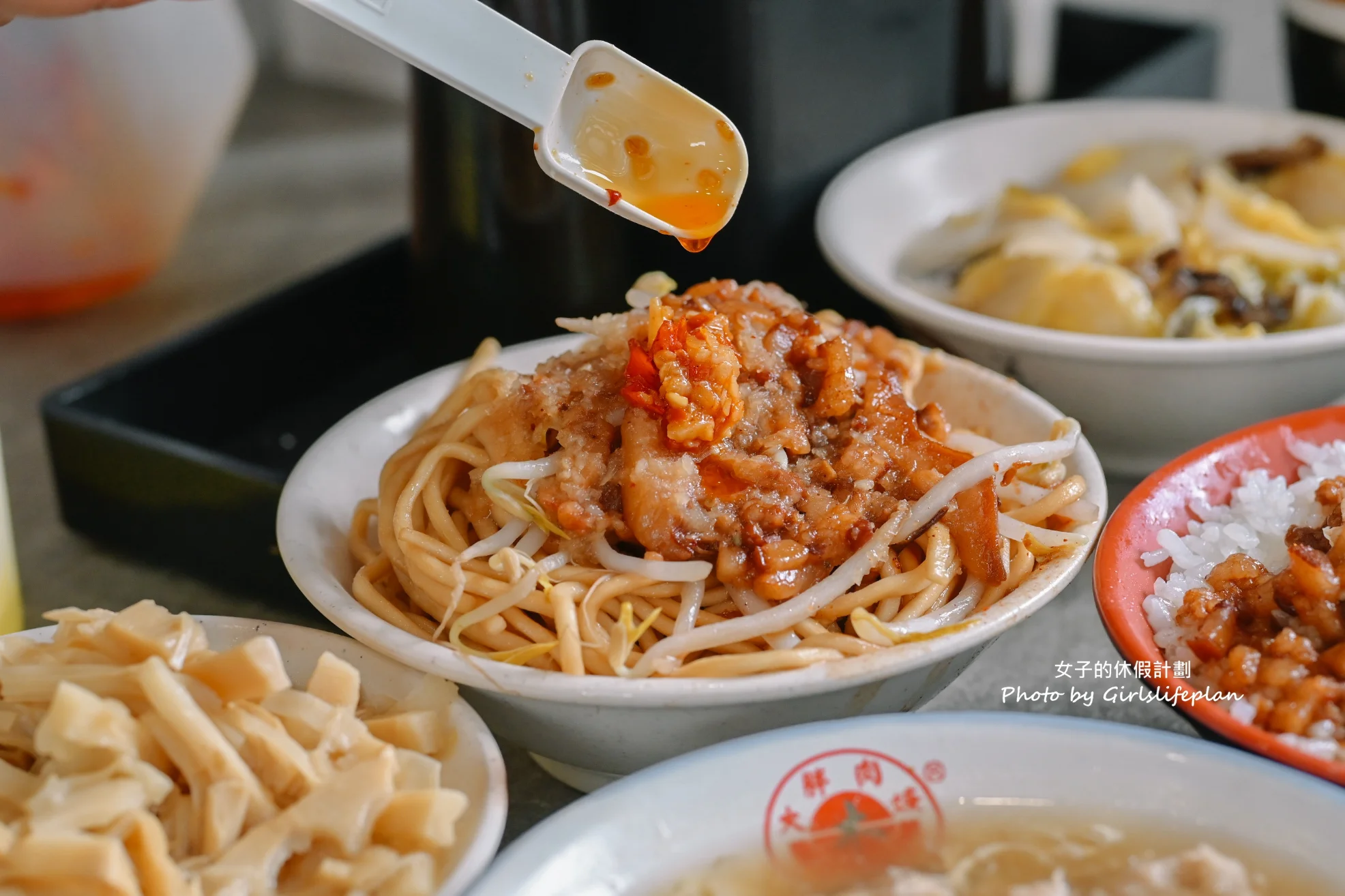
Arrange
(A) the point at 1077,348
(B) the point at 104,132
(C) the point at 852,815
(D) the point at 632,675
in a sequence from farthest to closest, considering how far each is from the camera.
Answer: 1. (B) the point at 104,132
2. (A) the point at 1077,348
3. (D) the point at 632,675
4. (C) the point at 852,815

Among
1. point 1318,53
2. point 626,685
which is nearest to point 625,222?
point 626,685

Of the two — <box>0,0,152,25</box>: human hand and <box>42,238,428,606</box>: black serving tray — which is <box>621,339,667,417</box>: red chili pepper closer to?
<box>42,238,428,606</box>: black serving tray

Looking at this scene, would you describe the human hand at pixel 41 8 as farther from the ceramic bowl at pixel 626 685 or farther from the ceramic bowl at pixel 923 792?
the ceramic bowl at pixel 923 792

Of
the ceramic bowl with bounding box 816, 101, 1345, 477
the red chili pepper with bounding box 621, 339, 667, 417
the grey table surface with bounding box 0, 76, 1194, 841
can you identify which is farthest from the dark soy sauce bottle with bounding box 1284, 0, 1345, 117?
the red chili pepper with bounding box 621, 339, 667, 417

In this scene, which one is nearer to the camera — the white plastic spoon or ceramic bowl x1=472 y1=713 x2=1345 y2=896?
ceramic bowl x1=472 y1=713 x2=1345 y2=896

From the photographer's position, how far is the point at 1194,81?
315 cm

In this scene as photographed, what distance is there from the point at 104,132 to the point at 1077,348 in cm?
185

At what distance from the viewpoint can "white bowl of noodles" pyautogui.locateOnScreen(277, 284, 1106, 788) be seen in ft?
4.13

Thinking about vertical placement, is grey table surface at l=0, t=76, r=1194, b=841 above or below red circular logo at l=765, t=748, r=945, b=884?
below

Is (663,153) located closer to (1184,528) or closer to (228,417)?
(1184,528)

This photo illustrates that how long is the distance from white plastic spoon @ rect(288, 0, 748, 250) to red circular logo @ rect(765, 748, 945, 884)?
0.60 meters

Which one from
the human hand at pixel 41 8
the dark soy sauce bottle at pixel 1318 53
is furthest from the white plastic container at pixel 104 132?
the dark soy sauce bottle at pixel 1318 53

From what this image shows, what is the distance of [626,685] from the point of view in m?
1.25

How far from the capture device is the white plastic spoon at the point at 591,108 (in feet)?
4.42
